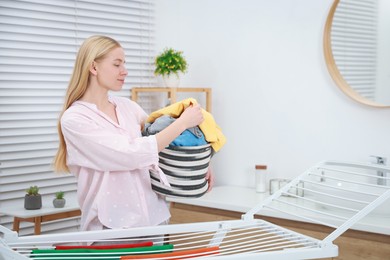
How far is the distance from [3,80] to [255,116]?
147 cm

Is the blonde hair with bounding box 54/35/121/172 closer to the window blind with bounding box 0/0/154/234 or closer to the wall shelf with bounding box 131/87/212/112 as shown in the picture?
the window blind with bounding box 0/0/154/234

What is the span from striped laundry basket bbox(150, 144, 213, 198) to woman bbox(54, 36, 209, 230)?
0.24ft

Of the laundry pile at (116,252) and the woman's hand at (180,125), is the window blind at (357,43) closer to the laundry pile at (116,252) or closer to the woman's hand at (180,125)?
the woman's hand at (180,125)

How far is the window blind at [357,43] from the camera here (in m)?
2.86

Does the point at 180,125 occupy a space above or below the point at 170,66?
below

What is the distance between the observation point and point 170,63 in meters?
3.51

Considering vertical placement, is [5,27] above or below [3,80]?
above

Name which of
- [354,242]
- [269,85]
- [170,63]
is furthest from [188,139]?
[170,63]

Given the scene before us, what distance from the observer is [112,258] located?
1575mm

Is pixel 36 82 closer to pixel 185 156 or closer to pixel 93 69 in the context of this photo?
pixel 93 69

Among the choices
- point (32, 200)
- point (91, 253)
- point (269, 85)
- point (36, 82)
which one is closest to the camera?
point (91, 253)

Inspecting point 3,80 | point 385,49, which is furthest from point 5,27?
point 385,49

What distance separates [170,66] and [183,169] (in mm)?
1551

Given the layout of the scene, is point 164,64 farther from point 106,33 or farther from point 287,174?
point 287,174
